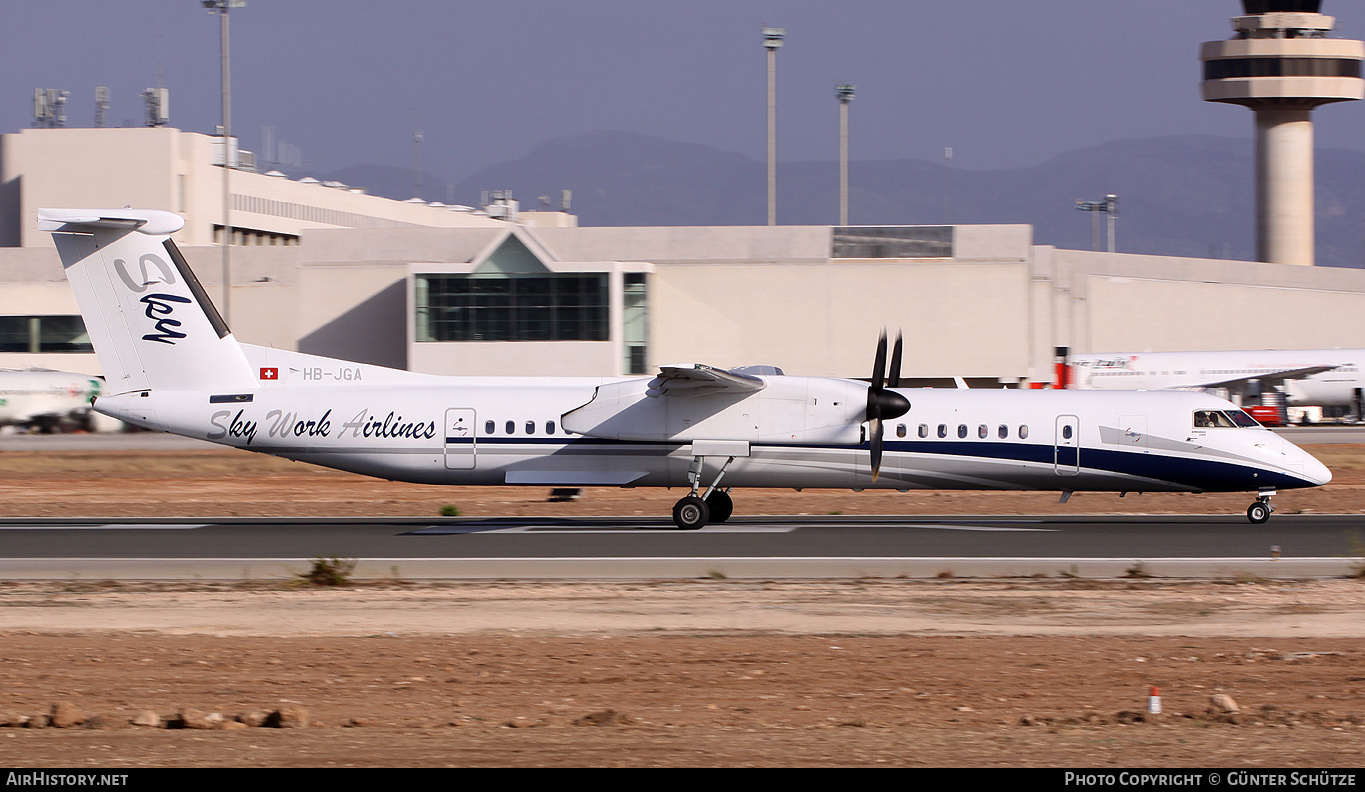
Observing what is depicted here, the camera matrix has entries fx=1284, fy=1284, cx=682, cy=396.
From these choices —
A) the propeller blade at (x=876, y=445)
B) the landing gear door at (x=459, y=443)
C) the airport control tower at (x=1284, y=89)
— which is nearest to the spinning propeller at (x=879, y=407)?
the propeller blade at (x=876, y=445)

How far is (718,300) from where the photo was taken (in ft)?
221

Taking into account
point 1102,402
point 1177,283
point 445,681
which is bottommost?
point 445,681

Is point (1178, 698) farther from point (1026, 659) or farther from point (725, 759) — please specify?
point (725, 759)

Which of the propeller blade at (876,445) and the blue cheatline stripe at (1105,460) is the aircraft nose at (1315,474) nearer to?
the blue cheatline stripe at (1105,460)

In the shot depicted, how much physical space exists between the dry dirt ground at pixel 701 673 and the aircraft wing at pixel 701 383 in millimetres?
6673

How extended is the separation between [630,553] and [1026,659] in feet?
29.1

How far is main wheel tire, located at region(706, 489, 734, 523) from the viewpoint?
24438 mm

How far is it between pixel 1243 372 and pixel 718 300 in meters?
25.7

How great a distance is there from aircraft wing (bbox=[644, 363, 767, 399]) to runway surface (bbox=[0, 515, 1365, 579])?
2549 millimetres

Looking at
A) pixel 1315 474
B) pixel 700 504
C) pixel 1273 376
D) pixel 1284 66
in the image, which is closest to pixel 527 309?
pixel 1273 376

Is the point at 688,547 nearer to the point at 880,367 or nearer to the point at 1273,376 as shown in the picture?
the point at 880,367

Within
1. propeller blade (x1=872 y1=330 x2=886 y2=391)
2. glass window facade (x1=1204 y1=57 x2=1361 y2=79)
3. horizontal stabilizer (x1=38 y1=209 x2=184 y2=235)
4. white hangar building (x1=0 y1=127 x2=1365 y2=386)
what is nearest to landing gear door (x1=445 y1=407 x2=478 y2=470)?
horizontal stabilizer (x1=38 y1=209 x2=184 y2=235)
